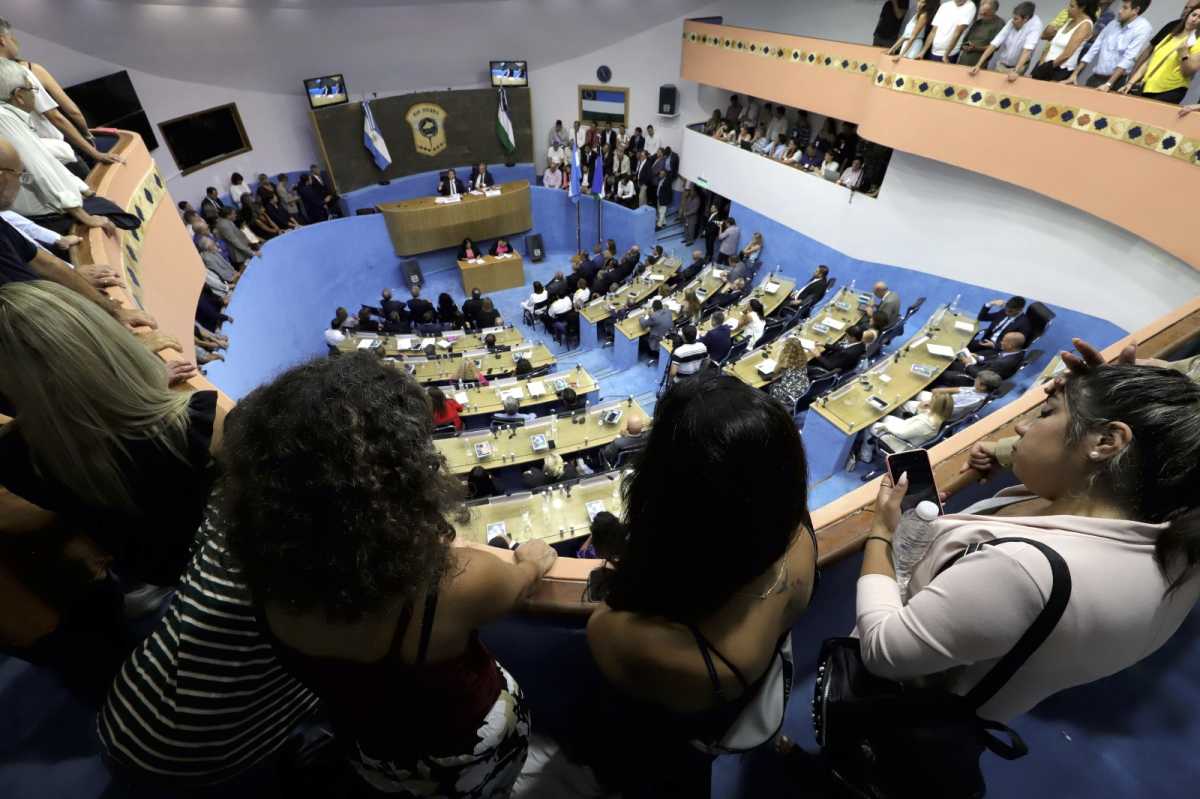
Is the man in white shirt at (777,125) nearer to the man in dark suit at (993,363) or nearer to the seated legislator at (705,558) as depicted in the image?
the man in dark suit at (993,363)

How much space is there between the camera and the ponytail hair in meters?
0.99

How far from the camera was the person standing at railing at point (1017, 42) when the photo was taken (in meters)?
6.57

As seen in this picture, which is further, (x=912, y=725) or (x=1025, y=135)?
(x=1025, y=135)


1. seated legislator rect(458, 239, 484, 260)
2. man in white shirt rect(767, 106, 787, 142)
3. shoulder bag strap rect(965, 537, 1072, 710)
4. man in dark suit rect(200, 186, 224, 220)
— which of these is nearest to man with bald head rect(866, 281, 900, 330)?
man in white shirt rect(767, 106, 787, 142)

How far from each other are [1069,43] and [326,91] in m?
11.9

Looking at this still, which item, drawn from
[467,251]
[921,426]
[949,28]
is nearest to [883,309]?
[921,426]

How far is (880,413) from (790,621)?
512 cm

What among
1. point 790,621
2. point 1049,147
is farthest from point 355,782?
point 1049,147

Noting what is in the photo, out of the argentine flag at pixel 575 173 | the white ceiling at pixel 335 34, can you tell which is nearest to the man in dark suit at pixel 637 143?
the argentine flag at pixel 575 173

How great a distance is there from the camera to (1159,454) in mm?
1031

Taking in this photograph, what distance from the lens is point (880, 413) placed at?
5.57 metres

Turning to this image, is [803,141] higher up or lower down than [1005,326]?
higher up

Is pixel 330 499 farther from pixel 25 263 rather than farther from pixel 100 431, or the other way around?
pixel 25 263

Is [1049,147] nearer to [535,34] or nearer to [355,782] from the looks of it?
[355,782]
